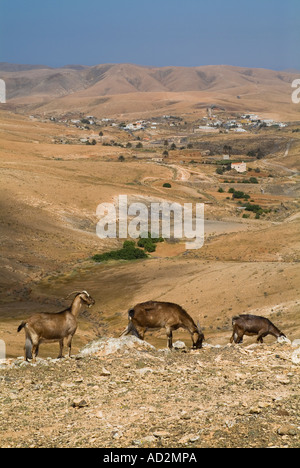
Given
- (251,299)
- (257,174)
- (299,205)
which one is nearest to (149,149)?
(257,174)

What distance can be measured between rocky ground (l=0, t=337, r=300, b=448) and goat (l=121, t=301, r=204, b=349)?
0.65 metres

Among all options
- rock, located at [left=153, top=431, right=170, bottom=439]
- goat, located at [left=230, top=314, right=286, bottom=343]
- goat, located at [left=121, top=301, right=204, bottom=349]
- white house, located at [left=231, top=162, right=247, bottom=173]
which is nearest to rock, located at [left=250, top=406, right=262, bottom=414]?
rock, located at [left=153, top=431, right=170, bottom=439]

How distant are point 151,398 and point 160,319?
3.82 metres

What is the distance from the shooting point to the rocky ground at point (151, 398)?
7.59m

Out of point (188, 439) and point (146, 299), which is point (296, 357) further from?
point (146, 299)

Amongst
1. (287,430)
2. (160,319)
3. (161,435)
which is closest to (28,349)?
(160,319)

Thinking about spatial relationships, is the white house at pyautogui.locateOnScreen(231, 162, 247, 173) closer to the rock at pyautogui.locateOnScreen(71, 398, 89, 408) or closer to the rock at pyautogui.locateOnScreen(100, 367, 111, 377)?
the rock at pyautogui.locateOnScreen(100, 367, 111, 377)

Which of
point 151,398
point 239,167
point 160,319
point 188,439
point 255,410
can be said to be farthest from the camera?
point 239,167

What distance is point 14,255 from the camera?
1556 inches

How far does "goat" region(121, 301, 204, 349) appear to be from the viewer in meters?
12.9

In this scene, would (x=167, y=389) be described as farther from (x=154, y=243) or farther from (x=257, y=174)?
(x=257, y=174)

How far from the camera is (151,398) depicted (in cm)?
916

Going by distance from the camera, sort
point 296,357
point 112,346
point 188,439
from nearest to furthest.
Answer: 1. point 188,439
2. point 296,357
3. point 112,346

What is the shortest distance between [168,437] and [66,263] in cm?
3381
